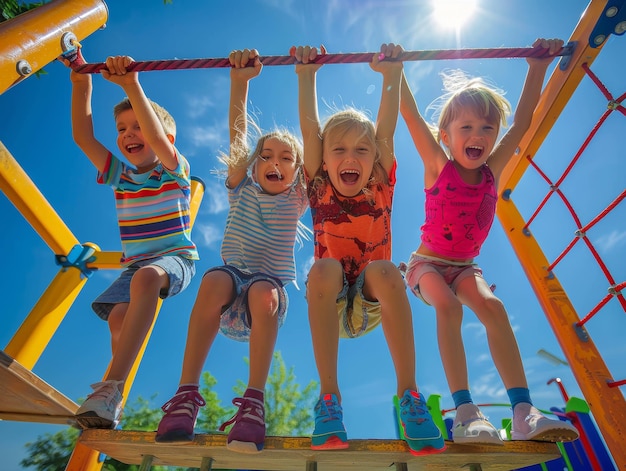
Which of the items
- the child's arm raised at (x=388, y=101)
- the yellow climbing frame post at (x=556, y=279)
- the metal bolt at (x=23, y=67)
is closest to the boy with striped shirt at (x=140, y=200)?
the metal bolt at (x=23, y=67)

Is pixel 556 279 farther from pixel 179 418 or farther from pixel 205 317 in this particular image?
pixel 179 418

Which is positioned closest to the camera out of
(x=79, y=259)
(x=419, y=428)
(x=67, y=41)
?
(x=419, y=428)

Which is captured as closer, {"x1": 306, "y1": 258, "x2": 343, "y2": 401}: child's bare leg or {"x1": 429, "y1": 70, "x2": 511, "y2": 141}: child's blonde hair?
{"x1": 306, "y1": 258, "x2": 343, "y2": 401}: child's bare leg

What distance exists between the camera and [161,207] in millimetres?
2375

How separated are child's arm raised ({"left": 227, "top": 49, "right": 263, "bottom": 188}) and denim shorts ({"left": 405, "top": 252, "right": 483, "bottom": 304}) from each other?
1.05m

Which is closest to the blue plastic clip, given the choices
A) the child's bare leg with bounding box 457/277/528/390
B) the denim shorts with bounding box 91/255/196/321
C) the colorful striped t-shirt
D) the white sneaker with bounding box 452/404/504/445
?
the colorful striped t-shirt

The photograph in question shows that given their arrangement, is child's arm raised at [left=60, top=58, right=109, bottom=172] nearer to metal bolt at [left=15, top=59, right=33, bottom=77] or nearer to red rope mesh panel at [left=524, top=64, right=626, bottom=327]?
metal bolt at [left=15, top=59, right=33, bottom=77]

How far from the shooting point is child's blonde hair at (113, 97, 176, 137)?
2.49 metres

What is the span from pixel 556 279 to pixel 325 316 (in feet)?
5.17

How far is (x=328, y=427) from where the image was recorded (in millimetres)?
1348

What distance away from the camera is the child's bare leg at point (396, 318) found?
1536 millimetres

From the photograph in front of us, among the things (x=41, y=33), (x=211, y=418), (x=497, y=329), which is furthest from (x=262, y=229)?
(x=211, y=418)

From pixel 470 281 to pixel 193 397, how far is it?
4.24 ft

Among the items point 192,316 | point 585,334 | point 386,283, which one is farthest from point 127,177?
point 585,334
